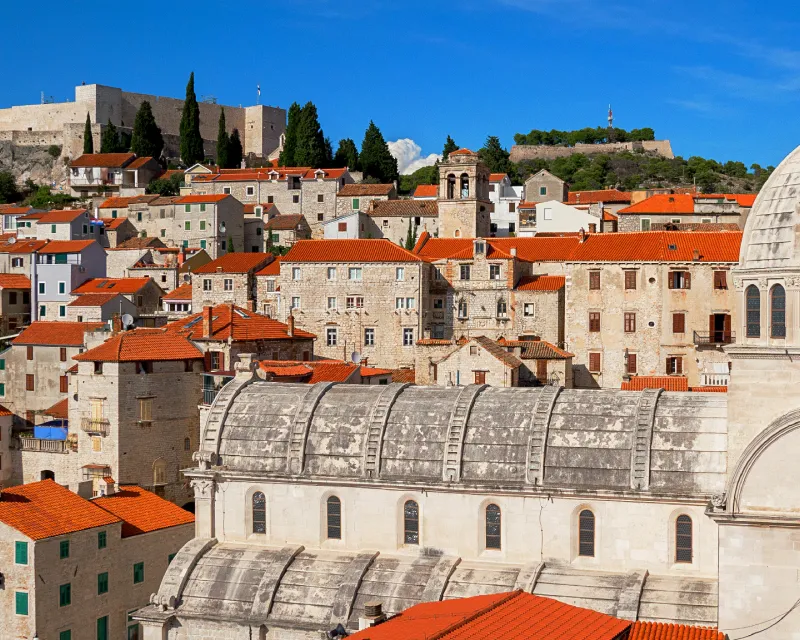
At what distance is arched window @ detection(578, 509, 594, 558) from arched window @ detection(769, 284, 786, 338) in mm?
7608

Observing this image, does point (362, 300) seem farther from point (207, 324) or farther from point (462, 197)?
point (207, 324)

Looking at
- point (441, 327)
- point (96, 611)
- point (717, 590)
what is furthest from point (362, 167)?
point (717, 590)

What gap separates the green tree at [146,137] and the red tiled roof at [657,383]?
8054cm

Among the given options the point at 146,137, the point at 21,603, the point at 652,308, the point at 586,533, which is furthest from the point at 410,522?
the point at 146,137

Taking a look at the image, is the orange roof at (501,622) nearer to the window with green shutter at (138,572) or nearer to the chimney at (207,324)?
the window with green shutter at (138,572)

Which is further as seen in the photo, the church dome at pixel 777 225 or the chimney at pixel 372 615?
the chimney at pixel 372 615

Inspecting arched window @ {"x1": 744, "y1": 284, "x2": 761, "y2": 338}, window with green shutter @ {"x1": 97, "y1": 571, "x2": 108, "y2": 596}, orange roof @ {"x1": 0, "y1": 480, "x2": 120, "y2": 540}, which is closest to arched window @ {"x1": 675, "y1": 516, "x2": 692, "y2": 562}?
arched window @ {"x1": 744, "y1": 284, "x2": 761, "y2": 338}

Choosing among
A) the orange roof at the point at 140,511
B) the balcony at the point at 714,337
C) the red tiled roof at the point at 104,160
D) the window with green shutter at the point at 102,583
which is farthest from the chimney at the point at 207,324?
the red tiled roof at the point at 104,160

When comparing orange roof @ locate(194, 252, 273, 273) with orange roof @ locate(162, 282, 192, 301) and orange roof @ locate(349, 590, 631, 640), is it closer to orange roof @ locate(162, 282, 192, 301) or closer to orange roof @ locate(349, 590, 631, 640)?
orange roof @ locate(162, 282, 192, 301)

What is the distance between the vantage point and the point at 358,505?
34719 millimetres

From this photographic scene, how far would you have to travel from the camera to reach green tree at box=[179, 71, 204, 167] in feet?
428

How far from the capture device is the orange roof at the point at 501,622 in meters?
26.3

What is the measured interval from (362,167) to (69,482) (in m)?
72.3

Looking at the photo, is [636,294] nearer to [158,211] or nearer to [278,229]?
[278,229]
